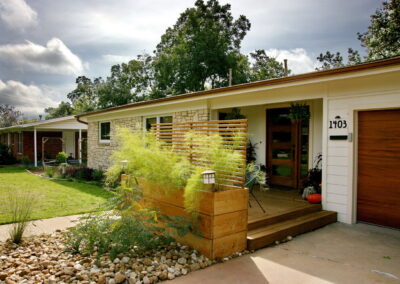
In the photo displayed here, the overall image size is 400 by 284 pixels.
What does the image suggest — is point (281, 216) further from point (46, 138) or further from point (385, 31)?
point (46, 138)

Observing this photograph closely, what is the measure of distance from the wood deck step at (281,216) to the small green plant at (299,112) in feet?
7.42

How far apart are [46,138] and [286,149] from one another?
18.5m

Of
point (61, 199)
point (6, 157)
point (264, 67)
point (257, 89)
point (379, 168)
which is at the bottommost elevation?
point (61, 199)

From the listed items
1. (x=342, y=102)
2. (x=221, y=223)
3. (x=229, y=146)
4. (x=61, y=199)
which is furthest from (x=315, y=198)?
(x=61, y=199)

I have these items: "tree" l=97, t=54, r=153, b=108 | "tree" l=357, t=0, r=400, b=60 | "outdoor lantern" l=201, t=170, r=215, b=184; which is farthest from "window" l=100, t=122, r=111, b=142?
"tree" l=357, t=0, r=400, b=60

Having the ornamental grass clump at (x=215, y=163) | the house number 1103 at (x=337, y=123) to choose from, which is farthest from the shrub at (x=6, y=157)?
the house number 1103 at (x=337, y=123)

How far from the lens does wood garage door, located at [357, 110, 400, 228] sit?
461 cm

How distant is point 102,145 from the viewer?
492 inches

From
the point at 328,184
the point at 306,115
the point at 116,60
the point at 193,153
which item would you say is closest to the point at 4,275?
the point at 193,153

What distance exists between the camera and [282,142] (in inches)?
299

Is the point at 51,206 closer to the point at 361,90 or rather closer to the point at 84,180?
the point at 84,180

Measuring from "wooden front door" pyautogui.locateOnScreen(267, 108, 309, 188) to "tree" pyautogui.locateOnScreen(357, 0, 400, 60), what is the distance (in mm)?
14385

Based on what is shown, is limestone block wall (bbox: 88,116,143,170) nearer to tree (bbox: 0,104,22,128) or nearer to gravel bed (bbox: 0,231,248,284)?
gravel bed (bbox: 0,231,248,284)

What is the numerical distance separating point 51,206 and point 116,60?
2704 centimetres
